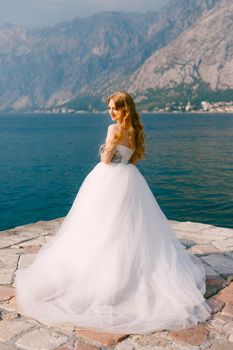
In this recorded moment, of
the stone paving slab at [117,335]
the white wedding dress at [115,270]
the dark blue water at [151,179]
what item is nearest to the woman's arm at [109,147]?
the white wedding dress at [115,270]

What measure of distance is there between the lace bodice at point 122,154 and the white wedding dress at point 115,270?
0.05 feet

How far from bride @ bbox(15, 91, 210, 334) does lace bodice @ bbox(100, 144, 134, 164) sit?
15 millimetres

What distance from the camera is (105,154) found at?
20.8ft

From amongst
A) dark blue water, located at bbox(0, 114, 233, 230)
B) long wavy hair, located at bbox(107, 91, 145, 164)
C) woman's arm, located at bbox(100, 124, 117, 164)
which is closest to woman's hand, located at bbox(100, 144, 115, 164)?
woman's arm, located at bbox(100, 124, 117, 164)

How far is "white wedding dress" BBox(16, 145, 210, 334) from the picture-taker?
225 inches

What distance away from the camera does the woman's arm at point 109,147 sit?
619cm

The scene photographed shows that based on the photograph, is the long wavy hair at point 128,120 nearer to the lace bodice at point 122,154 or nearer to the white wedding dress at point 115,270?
the lace bodice at point 122,154

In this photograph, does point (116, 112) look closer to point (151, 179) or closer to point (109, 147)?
point (109, 147)

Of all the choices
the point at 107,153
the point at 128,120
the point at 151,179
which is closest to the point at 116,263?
the point at 107,153

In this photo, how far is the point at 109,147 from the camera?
247 inches

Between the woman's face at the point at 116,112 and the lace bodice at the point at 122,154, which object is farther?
the lace bodice at the point at 122,154

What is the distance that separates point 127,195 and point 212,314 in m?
2.04

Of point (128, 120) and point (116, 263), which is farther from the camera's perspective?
point (128, 120)

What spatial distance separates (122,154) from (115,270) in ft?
5.54
